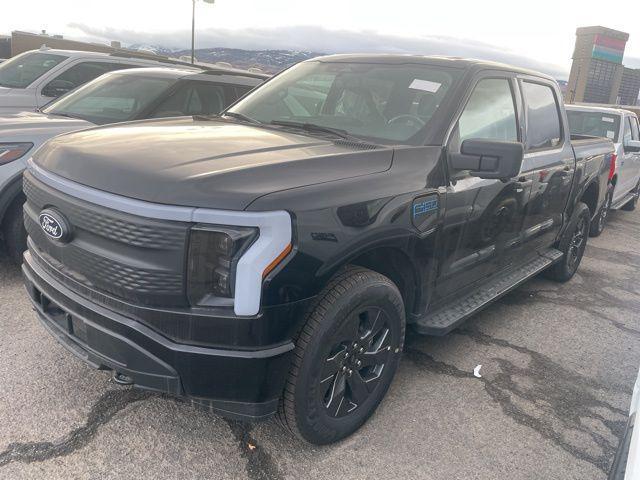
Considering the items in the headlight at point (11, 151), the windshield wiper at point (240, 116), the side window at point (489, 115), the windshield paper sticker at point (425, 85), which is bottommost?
the headlight at point (11, 151)

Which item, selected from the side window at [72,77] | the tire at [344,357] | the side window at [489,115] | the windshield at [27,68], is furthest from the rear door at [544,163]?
the windshield at [27,68]

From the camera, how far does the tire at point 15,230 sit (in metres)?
3.97

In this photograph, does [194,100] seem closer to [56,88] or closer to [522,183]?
[56,88]

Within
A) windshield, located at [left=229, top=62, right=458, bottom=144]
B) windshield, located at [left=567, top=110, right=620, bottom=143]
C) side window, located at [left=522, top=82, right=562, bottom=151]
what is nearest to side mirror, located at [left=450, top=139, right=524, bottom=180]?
windshield, located at [left=229, top=62, right=458, bottom=144]

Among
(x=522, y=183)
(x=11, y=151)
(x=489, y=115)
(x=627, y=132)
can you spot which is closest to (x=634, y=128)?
(x=627, y=132)

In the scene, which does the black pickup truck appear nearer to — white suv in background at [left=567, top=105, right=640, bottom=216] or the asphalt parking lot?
the asphalt parking lot

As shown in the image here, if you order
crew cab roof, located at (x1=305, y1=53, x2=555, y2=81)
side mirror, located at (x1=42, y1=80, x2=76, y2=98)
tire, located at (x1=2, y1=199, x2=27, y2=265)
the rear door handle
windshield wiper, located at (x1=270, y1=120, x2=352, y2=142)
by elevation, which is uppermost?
crew cab roof, located at (x1=305, y1=53, x2=555, y2=81)

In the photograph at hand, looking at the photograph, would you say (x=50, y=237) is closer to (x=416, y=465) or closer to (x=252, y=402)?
(x=252, y=402)

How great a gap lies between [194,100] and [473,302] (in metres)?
3.47

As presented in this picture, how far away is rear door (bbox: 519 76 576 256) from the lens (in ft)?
12.9

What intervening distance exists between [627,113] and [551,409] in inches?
288

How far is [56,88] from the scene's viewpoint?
7.05 metres

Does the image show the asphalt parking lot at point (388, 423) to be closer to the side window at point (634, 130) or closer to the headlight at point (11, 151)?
the headlight at point (11, 151)

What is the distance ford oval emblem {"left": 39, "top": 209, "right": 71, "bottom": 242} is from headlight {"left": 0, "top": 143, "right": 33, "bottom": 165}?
1673 mm
